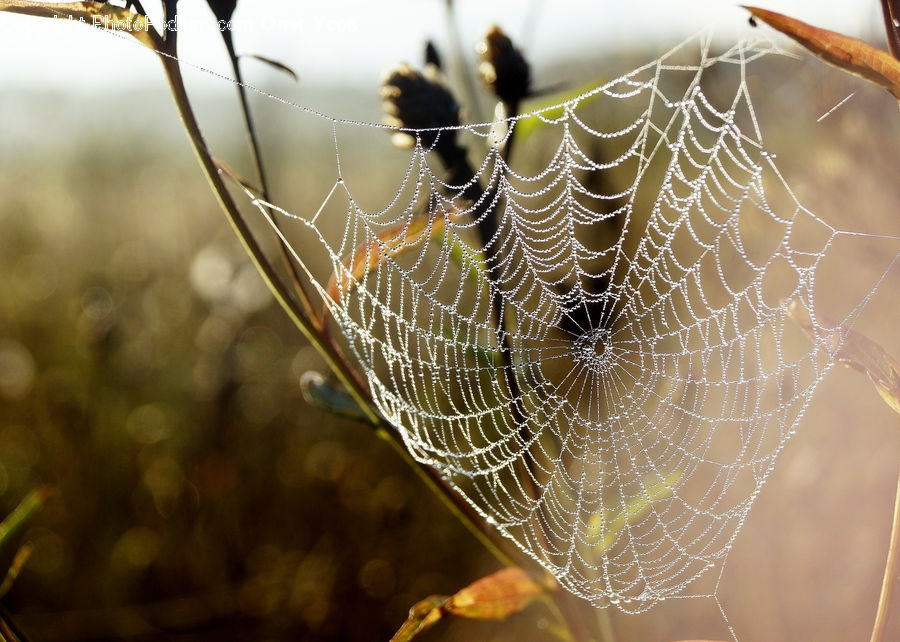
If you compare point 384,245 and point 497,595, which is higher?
point 384,245

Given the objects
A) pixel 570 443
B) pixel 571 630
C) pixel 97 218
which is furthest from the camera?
pixel 97 218

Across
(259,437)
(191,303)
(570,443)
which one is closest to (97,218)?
(191,303)

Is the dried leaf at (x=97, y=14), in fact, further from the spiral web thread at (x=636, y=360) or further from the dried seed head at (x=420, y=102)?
the spiral web thread at (x=636, y=360)

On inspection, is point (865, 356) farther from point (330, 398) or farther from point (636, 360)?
point (636, 360)

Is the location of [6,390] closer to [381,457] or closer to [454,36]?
[381,457]

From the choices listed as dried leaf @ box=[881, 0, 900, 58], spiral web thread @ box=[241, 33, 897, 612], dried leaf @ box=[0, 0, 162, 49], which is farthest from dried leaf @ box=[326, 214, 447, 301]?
dried leaf @ box=[881, 0, 900, 58]

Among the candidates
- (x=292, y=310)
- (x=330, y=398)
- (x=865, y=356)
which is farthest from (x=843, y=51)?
(x=330, y=398)
